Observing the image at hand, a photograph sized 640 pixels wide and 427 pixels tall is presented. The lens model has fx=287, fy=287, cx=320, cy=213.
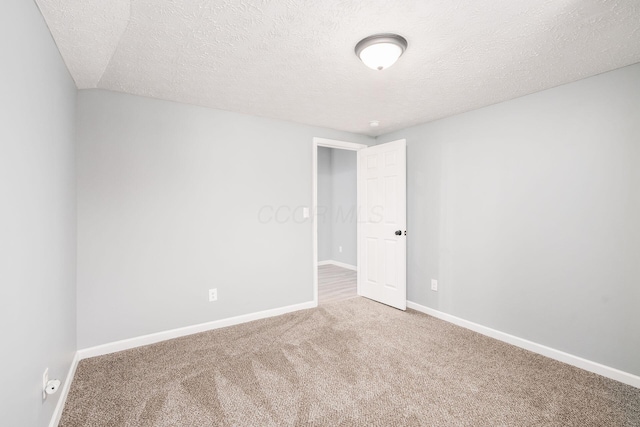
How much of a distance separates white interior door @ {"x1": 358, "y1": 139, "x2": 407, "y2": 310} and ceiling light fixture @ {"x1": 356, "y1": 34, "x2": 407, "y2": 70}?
68.7 inches

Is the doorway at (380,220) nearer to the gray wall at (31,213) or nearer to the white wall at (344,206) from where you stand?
the white wall at (344,206)

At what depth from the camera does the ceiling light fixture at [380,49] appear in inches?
68.0

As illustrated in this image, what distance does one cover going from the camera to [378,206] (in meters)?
3.88

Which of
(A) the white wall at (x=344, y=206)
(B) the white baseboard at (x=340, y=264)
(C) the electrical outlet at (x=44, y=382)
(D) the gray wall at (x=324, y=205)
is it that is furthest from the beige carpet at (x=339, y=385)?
(D) the gray wall at (x=324, y=205)

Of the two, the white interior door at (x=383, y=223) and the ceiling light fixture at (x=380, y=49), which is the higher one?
the ceiling light fixture at (x=380, y=49)

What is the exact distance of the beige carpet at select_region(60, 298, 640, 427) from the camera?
175cm

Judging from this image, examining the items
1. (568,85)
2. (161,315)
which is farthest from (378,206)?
(161,315)

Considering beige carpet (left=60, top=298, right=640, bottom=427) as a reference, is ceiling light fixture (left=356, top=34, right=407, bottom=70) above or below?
above

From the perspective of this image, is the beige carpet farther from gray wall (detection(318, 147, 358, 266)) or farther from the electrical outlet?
gray wall (detection(318, 147, 358, 266))

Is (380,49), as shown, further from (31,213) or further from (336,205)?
(336,205)

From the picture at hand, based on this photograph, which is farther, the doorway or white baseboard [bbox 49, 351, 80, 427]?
the doorway

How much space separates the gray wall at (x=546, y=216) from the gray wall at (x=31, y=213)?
3.42 metres

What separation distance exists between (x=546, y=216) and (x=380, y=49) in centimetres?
207

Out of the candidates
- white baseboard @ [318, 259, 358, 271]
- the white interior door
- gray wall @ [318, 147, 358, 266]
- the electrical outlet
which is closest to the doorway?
the white interior door
